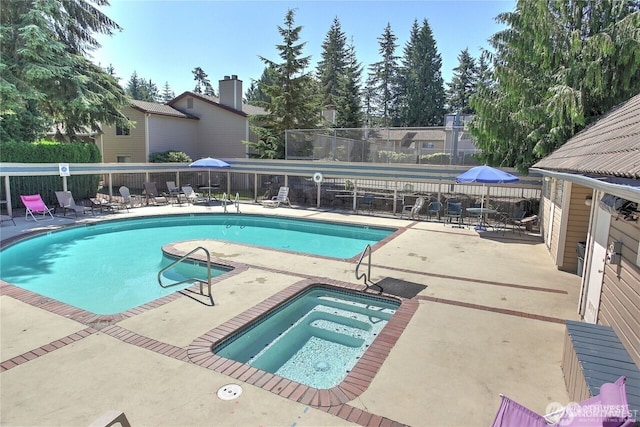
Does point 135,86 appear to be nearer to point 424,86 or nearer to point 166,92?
point 166,92

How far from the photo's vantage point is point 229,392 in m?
3.68

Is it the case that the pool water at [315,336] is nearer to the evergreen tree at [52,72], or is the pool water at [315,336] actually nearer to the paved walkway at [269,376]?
the paved walkway at [269,376]

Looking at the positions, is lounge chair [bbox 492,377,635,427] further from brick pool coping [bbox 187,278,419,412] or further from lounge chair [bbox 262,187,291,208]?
lounge chair [bbox 262,187,291,208]

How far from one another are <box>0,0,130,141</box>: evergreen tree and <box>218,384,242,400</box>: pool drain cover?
50.4ft

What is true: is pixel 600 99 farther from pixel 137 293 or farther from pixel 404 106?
pixel 404 106

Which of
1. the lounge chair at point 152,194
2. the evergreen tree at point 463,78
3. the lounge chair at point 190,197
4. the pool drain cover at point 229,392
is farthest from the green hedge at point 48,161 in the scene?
the evergreen tree at point 463,78

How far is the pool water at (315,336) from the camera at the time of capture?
4.71 meters

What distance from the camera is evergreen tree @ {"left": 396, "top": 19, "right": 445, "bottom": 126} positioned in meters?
40.8

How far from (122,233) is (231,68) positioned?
18050 millimetres

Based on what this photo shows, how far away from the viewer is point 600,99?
9922mm

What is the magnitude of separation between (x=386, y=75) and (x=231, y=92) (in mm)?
27019

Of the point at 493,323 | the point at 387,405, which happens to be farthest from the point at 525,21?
the point at 387,405

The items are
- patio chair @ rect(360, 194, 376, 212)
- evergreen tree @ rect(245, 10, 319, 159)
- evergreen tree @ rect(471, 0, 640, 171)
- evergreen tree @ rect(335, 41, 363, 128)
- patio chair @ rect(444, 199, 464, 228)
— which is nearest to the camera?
evergreen tree @ rect(471, 0, 640, 171)

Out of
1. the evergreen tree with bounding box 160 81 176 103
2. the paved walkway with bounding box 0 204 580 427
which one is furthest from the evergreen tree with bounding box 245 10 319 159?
the evergreen tree with bounding box 160 81 176 103
